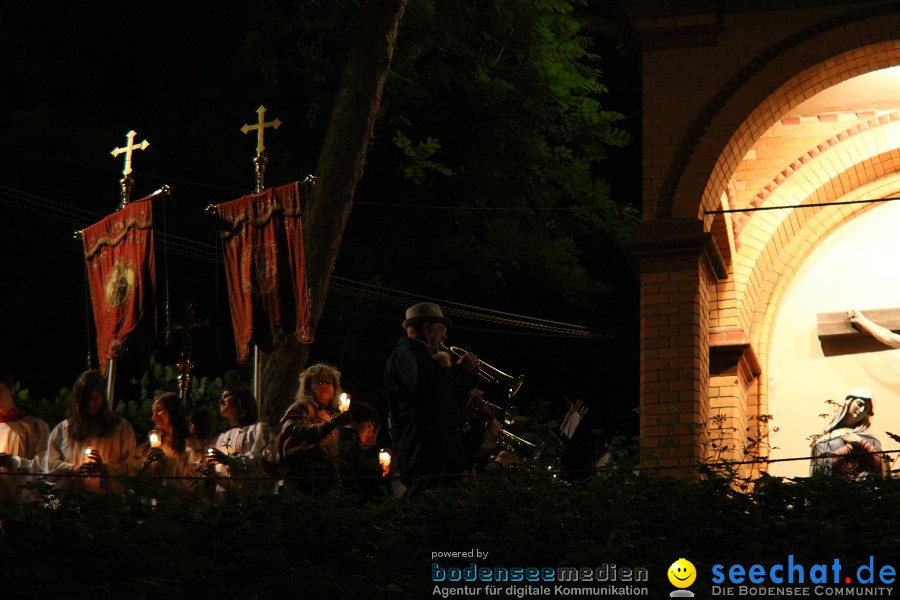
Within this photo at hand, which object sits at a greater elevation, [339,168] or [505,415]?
[339,168]

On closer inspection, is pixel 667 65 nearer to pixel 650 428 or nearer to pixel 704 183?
pixel 704 183

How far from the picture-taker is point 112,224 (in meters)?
14.0

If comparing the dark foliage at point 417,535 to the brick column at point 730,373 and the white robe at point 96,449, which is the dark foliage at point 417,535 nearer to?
the white robe at point 96,449

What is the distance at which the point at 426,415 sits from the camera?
9852 mm

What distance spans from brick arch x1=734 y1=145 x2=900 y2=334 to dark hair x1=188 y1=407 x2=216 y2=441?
23.3 ft

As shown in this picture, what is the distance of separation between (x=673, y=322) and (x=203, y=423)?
4408 mm

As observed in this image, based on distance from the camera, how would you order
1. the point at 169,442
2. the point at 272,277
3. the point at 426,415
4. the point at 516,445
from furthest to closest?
the point at 272,277, the point at 516,445, the point at 169,442, the point at 426,415

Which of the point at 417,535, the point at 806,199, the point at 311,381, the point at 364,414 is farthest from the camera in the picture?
the point at 806,199

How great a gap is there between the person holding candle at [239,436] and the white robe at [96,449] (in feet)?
1.90

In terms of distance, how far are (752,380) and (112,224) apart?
718 cm

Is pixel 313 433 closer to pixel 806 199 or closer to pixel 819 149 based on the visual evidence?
pixel 806 199

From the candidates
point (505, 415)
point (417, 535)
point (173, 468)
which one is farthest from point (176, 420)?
point (505, 415)

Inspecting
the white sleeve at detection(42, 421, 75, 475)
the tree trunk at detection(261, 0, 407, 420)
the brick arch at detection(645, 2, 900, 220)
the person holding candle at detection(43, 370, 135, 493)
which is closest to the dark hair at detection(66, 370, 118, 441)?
the person holding candle at detection(43, 370, 135, 493)

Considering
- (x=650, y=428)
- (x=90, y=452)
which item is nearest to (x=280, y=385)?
(x=650, y=428)
